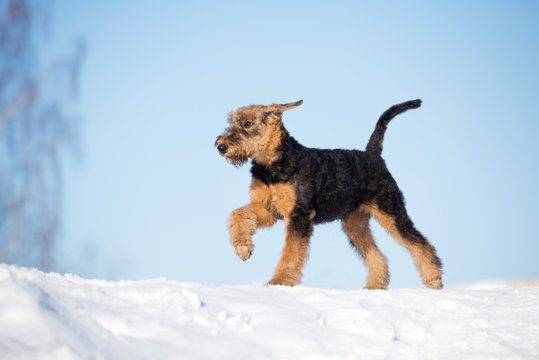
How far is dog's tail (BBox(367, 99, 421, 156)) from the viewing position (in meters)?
8.13

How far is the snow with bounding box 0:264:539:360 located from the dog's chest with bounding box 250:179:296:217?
1354 mm

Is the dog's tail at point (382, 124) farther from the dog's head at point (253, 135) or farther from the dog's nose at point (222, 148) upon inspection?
the dog's nose at point (222, 148)

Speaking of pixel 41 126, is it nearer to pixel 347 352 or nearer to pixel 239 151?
pixel 239 151

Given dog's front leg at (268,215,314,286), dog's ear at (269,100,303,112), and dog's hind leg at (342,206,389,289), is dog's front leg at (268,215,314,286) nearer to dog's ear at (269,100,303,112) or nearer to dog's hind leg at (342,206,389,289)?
dog's ear at (269,100,303,112)

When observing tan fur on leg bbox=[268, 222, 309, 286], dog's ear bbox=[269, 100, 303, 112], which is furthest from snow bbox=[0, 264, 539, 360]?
dog's ear bbox=[269, 100, 303, 112]

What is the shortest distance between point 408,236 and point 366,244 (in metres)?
0.66

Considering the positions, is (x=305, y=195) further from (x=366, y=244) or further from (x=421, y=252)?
(x=421, y=252)

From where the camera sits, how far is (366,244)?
7.98 meters

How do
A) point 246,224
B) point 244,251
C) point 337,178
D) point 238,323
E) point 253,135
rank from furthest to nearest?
point 337,178
point 253,135
point 246,224
point 244,251
point 238,323

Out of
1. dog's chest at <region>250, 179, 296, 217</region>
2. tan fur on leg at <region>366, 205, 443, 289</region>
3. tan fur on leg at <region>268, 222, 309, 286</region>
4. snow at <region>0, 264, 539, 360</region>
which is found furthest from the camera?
tan fur on leg at <region>366, 205, 443, 289</region>

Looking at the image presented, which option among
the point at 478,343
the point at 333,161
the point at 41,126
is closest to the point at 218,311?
the point at 478,343

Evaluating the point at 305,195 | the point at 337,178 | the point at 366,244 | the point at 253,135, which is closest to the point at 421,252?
the point at 366,244

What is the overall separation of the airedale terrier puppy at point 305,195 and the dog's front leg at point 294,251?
11mm

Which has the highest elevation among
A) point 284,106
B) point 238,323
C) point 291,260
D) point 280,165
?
point 284,106
